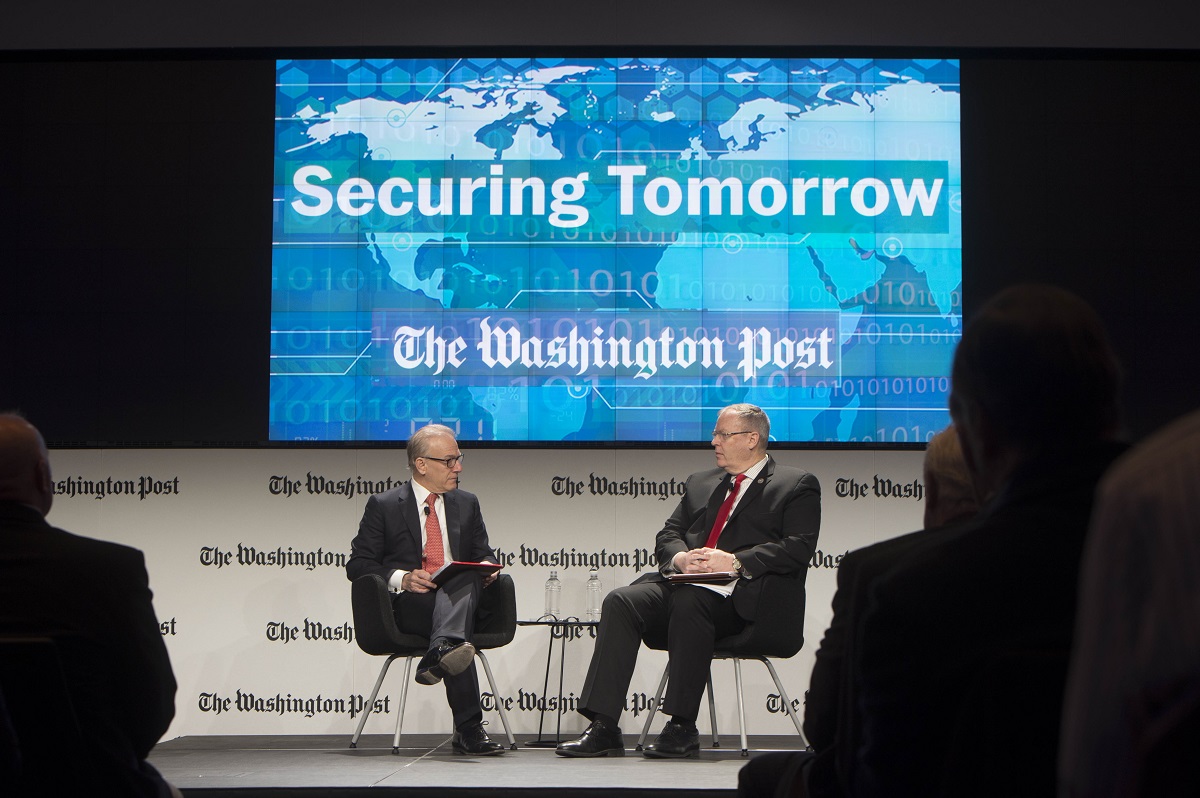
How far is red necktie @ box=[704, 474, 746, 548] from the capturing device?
14.5ft

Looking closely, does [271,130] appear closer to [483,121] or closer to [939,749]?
[483,121]

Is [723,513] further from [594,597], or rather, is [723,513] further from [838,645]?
[838,645]

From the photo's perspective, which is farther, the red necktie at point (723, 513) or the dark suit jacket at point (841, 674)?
the red necktie at point (723, 513)

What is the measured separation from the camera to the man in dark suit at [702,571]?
157 inches

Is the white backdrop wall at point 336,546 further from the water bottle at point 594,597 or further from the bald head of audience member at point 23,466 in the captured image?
the bald head of audience member at point 23,466

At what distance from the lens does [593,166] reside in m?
5.09

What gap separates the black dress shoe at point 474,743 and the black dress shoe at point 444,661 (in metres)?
0.25

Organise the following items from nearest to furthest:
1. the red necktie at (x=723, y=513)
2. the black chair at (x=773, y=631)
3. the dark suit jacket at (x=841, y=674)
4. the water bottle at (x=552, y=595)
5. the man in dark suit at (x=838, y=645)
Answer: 1. the dark suit jacket at (x=841, y=674)
2. the man in dark suit at (x=838, y=645)
3. the black chair at (x=773, y=631)
4. the red necktie at (x=723, y=513)
5. the water bottle at (x=552, y=595)

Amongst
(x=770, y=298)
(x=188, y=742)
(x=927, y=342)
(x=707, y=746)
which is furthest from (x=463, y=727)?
(x=927, y=342)

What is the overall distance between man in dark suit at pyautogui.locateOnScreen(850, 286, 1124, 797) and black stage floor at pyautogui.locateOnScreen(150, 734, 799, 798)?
2241 millimetres

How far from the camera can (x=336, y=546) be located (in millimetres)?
5168

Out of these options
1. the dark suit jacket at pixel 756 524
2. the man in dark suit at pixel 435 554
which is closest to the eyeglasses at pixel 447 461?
the man in dark suit at pixel 435 554

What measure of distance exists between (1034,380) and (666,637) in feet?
10.9

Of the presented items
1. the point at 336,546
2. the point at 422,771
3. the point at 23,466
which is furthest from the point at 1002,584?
the point at 336,546
